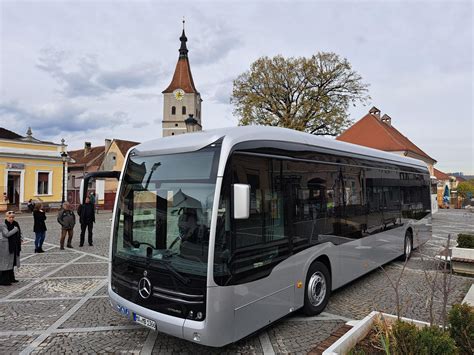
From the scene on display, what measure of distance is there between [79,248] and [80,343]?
7990 mm

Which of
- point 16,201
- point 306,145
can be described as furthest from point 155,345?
point 16,201

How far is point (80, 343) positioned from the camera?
14.3 feet

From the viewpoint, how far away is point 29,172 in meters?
27.6

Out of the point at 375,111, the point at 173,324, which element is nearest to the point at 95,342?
the point at 173,324

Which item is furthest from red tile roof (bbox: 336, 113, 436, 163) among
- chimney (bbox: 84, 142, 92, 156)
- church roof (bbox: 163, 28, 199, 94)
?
chimney (bbox: 84, 142, 92, 156)

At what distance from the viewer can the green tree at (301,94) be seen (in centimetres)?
2620

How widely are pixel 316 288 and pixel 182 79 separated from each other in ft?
226

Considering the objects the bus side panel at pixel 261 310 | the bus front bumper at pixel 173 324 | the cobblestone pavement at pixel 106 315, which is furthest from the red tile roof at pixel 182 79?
the bus front bumper at pixel 173 324

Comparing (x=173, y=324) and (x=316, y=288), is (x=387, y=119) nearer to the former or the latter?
(x=316, y=288)

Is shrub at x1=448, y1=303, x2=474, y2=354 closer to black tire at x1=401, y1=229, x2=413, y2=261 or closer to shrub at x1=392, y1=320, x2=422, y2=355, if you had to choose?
shrub at x1=392, y1=320, x2=422, y2=355

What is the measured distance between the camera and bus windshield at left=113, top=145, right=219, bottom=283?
146 inches

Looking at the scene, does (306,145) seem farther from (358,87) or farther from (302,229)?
(358,87)

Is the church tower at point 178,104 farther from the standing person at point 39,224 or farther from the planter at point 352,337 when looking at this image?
the planter at point 352,337

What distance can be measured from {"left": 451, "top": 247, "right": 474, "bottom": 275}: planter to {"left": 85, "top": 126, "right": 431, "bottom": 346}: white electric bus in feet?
12.9
